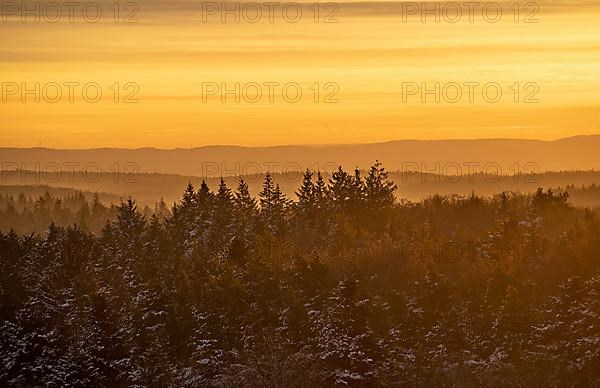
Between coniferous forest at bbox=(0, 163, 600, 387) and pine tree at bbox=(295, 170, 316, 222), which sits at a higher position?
pine tree at bbox=(295, 170, 316, 222)

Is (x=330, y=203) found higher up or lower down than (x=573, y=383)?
higher up

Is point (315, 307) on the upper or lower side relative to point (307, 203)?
lower

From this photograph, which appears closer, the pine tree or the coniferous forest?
the coniferous forest

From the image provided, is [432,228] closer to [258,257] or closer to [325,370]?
[258,257]

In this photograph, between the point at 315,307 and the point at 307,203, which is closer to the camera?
the point at 315,307

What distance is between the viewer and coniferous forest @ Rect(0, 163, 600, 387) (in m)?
85.2

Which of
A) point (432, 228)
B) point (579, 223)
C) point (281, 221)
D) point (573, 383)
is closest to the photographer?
point (573, 383)

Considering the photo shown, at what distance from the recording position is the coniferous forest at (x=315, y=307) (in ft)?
280

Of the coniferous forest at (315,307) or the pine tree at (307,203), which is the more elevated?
the pine tree at (307,203)

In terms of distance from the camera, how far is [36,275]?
346 ft

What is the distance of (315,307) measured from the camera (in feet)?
313

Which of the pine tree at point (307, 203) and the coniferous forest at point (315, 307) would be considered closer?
the coniferous forest at point (315, 307)

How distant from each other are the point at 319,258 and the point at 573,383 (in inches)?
1259

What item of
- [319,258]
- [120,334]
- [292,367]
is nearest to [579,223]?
[319,258]
